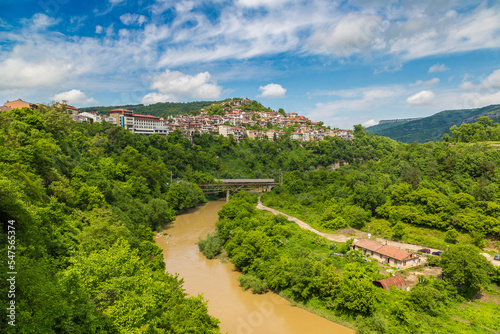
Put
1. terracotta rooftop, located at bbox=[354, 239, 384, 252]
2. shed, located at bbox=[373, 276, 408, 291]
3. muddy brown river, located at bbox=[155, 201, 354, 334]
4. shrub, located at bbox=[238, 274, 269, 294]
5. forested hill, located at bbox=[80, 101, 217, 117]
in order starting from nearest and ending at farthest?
muddy brown river, located at bbox=[155, 201, 354, 334]
shed, located at bbox=[373, 276, 408, 291]
shrub, located at bbox=[238, 274, 269, 294]
terracotta rooftop, located at bbox=[354, 239, 384, 252]
forested hill, located at bbox=[80, 101, 217, 117]

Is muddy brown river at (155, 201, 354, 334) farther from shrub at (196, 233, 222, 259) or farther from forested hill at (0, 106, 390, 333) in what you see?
forested hill at (0, 106, 390, 333)

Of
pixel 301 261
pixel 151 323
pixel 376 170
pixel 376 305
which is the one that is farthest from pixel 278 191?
pixel 151 323

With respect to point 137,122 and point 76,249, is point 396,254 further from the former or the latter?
point 137,122

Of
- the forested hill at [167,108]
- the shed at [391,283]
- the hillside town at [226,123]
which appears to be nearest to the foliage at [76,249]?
the shed at [391,283]

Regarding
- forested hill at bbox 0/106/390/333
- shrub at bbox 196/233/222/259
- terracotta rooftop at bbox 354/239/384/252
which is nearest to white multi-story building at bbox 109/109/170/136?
forested hill at bbox 0/106/390/333

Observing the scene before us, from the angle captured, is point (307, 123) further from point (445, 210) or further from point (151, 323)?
point (151, 323)

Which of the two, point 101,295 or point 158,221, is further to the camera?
point 158,221
